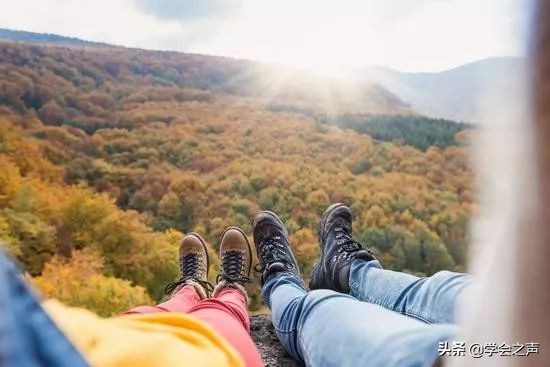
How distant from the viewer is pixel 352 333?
350mm

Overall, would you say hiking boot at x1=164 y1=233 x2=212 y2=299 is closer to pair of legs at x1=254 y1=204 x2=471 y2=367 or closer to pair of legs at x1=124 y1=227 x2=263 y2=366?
pair of legs at x1=124 y1=227 x2=263 y2=366

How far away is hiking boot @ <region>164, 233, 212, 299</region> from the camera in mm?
827

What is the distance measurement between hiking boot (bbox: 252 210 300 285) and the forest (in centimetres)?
8

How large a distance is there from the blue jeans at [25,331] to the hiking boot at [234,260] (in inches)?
22.3

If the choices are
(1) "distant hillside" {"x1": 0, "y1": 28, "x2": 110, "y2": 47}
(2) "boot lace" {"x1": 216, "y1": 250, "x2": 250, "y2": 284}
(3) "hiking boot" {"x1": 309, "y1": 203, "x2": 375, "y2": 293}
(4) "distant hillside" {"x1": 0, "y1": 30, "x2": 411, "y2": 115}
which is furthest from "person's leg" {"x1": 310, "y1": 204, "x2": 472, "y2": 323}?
(1) "distant hillside" {"x1": 0, "y1": 28, "x2": 110, "y2": 47}

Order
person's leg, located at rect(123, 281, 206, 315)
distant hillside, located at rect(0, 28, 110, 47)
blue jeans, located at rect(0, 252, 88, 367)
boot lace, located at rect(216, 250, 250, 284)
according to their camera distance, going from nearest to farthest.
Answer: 1. blue jeans, located at rect(0, 252, 88, 367)
2. person's leg, located at rect(123, 281, 206, 315)
3. boot lace, located at rect(216, 250, 250, 284)
4. distant hillside, located at rect(0, 28, 110, 47)

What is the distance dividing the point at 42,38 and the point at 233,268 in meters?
1.75

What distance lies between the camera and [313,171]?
1.71 meters

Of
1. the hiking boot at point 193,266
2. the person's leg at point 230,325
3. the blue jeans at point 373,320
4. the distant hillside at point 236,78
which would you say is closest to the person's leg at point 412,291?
the blue jeans at point 373,320

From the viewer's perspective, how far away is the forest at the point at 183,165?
1.29 metres

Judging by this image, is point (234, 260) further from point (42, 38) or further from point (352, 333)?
point (42, 38)

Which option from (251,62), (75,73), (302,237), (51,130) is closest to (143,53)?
(75,73)

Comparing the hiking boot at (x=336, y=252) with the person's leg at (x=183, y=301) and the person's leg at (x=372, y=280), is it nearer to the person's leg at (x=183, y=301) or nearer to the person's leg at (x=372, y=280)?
the person's leg at (x=372, y=280)

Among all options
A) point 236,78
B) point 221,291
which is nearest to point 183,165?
point 236,78
